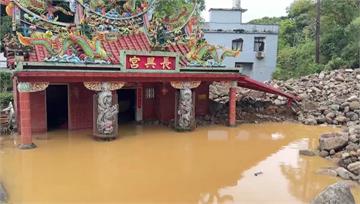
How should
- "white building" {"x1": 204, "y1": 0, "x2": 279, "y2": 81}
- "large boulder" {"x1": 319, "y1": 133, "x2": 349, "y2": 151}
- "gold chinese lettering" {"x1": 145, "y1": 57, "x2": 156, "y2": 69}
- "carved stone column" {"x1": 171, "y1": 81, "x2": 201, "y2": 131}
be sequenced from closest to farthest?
"large boulder" {"x1": 319, "y1": 133, "x2": 349, "y2": 151} < "gold chinese lettering" {"x1": 145, "y1": 57, "x2": 156, "y2": 69} < "carved stone column" {"x1": 171, "y1": 81, "x2": 201, "y2": 131} < "white building" {"x1": 204, "y1": 0, "x2": 279, "y2": 81}

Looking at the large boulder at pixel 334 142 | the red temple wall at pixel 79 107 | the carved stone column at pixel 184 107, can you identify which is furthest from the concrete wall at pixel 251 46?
the large boulder at pixel 334 142

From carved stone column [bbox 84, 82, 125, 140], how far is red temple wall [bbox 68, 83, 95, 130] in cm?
165

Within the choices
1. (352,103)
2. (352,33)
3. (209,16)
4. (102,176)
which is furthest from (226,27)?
(102,176)

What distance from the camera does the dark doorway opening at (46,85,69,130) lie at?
13.3m

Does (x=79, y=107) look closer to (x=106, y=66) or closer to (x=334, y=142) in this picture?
(x=106, y=66)

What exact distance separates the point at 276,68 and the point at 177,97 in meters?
17.9

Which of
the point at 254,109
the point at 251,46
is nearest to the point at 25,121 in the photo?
the point at 254,109

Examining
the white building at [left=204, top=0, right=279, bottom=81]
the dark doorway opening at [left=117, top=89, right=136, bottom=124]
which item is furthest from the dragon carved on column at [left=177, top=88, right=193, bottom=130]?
the white building at [left=204, top=0, right=279, bottom=81]

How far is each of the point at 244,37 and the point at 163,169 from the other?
21.4 meters

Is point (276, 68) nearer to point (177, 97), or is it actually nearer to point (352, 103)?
point (352, 103)

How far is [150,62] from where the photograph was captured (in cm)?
1168

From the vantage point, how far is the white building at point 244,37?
2817cm

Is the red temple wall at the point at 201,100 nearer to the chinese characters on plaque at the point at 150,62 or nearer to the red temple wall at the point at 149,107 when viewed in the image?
the red temple wall at the point at 149,107

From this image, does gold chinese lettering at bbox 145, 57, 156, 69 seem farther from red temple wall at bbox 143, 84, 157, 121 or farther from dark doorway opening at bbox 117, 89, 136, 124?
dark doorway opening at bbox 117, 89, 136, 124
